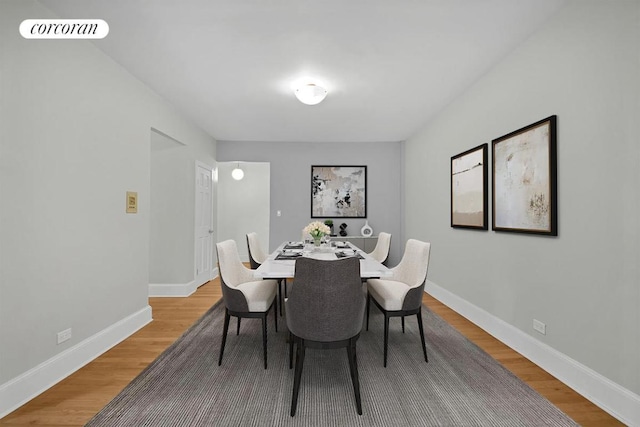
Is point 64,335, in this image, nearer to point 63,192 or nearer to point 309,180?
point 63,192

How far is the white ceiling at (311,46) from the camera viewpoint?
6.96 ft

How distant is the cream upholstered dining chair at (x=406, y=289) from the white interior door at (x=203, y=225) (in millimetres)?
3082

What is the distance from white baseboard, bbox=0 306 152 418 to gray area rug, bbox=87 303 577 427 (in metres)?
0.55

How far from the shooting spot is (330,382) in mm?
2121

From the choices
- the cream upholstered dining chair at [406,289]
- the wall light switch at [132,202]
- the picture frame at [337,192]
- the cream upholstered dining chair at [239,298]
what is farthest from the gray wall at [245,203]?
the cream upholstered dining chair at [406,289]

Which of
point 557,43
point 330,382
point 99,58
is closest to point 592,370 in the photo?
point 330,382

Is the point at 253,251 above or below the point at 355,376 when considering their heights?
above

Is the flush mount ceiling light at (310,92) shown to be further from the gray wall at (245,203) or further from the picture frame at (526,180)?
the gray wall at (245,203)

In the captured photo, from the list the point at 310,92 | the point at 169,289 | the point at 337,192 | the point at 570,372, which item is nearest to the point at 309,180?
the point at 337,192

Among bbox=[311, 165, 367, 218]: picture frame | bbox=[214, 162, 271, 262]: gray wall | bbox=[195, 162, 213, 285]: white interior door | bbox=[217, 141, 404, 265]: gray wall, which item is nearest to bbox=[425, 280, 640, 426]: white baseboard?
bbox=[217, 141, 404, 265]: gray wall

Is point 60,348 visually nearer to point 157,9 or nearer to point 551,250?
point 157,9

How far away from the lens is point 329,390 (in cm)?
203

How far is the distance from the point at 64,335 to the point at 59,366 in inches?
8.1

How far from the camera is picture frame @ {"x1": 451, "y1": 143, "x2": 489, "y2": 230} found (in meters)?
3.17
